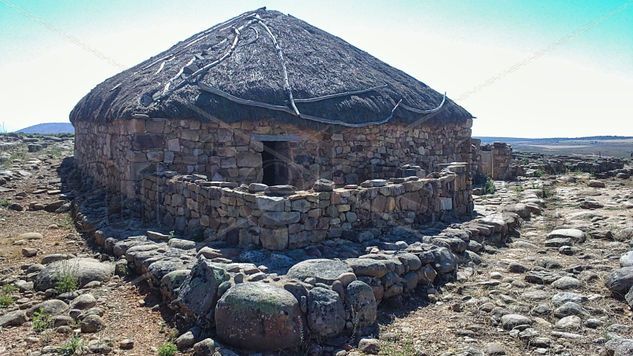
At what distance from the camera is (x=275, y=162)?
10.0 meters

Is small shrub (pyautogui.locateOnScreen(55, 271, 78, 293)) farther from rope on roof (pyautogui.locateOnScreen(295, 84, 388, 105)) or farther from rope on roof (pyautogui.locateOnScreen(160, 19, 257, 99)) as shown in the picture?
rope on roof (pyautogui.locateOnScreen(295, 84, 388, 105))

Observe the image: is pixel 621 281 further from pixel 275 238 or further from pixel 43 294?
pixel 43 294

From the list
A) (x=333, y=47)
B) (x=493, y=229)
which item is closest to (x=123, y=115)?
(x=333, y=47)

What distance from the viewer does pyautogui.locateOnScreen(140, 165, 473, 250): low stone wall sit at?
5.50 m

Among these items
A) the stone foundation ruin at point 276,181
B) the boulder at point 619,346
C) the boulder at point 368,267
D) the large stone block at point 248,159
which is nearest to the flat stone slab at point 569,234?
the stone foundation ruin at point 276,181

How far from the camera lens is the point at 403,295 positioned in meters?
5.35

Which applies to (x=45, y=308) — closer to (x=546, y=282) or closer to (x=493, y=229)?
(x=546, y=282)

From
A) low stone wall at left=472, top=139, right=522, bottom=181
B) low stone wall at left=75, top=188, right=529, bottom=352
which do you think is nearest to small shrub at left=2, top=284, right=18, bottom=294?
low stone wall at left=75, top=188, right=529, bottom=352

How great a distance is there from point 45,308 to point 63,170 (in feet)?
36.5

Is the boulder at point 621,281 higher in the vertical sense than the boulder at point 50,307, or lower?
higher

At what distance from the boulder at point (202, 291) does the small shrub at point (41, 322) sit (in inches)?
50.6

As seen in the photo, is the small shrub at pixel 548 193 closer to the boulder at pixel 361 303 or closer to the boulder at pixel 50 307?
the boulder at pixel 361 303

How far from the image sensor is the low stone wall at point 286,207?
18.0ft

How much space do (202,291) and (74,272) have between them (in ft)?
7.31
